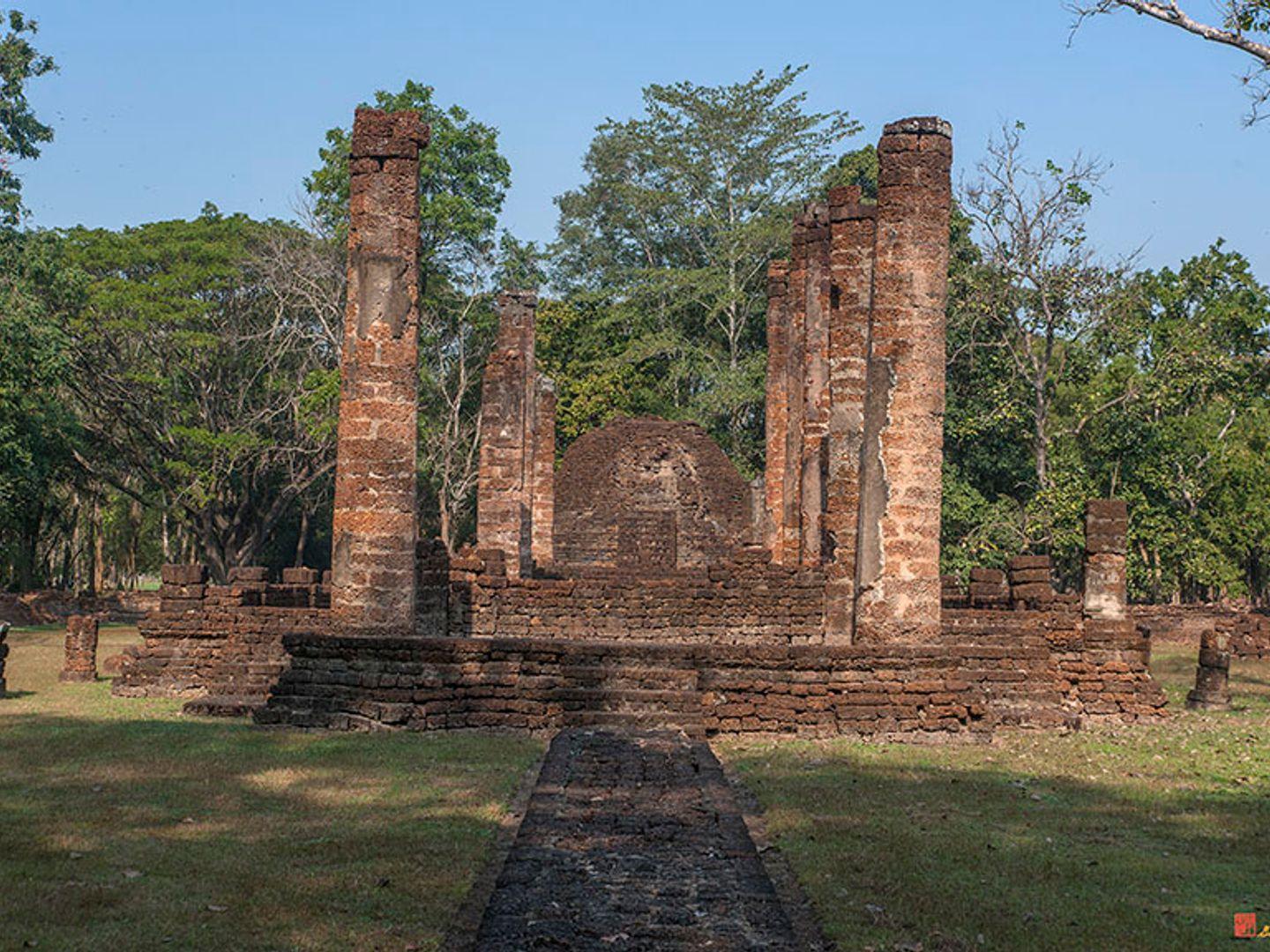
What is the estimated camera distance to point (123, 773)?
9.91 metres

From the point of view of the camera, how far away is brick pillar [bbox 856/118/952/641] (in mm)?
13727

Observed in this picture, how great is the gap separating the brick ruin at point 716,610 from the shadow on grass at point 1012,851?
156 cm

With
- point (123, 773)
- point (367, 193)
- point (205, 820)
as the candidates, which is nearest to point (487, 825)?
point (205, 820)

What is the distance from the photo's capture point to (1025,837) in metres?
8.32

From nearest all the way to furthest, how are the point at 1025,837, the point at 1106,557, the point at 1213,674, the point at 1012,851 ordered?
1. the point at 1012,851
2. the point at 1025,837
3. the point at 1213,674
4. the point at 1106,557

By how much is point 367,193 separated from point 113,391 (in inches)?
972

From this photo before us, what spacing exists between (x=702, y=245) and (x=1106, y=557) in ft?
100

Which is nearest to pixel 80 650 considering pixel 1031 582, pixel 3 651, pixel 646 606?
pixel 3 651

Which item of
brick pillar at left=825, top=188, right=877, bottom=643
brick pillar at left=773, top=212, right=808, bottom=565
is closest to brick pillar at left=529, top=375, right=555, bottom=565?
brick pillar at left=773, top=212, right=808, bottom=565

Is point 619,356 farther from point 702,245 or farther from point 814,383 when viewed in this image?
point 814,383

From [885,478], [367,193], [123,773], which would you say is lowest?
[123,773]

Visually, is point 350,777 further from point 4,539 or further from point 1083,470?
point 4,539

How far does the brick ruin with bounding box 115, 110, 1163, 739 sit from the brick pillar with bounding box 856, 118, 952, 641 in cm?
2

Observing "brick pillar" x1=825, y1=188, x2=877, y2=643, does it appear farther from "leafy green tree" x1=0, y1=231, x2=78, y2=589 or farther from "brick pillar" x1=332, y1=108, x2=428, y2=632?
"leafy green tree" x1=0, y1=231, x2=78, y2=589
